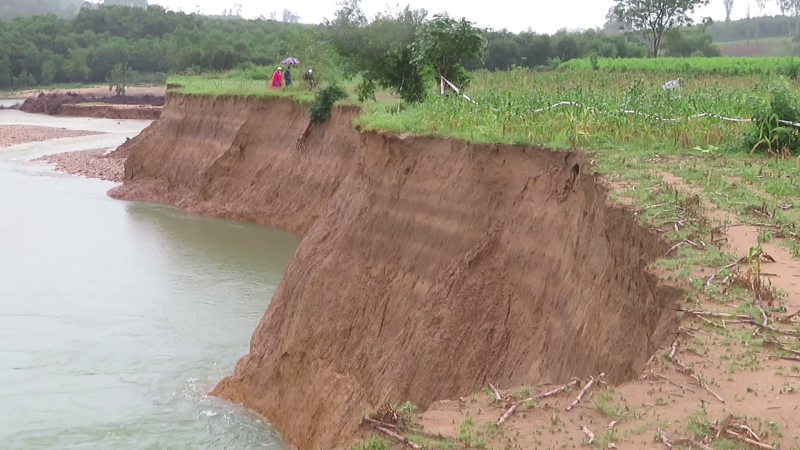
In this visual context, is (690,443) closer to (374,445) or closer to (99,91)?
(374,445)

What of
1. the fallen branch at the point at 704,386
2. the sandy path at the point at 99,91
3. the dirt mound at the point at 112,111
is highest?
the sandy path at the point at 99,91

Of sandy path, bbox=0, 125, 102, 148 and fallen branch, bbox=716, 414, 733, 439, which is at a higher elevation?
fallen branch, bbox=716, 414, 733, 439

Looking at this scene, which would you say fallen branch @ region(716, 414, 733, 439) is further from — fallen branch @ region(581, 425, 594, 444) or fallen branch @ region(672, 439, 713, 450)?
fallen branch @ region(581, 425, 594, 444)

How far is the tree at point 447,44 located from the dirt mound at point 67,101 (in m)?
52.1

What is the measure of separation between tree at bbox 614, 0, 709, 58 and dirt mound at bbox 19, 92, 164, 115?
121 ft

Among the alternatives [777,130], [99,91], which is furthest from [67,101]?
[777,130]

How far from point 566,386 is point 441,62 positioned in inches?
498

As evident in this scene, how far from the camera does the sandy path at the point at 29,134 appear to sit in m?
48.2

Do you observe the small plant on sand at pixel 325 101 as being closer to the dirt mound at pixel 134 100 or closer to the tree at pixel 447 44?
the tree at pixel 447 44

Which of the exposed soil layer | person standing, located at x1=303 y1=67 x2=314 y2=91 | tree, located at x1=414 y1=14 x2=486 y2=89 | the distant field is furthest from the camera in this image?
the exposed soil layer

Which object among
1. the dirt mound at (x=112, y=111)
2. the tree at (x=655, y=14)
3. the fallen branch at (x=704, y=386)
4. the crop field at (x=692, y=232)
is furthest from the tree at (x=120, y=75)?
the fallen branch at (x=704, y=386)

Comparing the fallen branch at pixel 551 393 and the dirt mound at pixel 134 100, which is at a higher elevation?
the dirt mound at pixel 134 100

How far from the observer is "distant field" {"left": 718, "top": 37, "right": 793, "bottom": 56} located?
213 ft

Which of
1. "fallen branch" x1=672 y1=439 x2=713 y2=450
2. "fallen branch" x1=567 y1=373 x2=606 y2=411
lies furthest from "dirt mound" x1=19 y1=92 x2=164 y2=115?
"fallen branch" x1=672 y1=439 x2=713 y2=450
